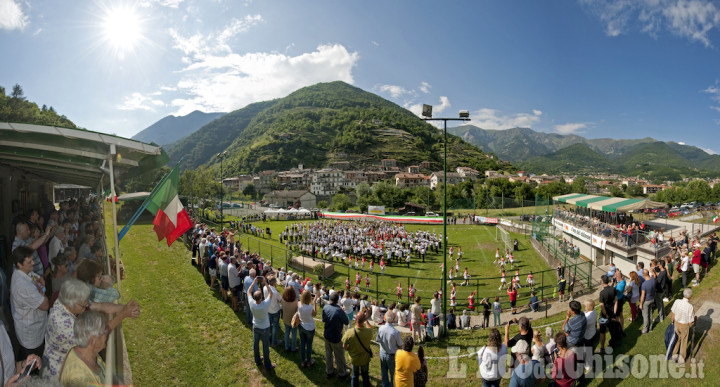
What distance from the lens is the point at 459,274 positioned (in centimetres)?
2123

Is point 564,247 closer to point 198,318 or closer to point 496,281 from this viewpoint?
point 496,281

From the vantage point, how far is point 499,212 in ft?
180

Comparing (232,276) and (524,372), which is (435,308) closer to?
(524,372)

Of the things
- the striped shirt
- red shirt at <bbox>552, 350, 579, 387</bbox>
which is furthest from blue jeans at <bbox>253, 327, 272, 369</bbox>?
the striped shirt

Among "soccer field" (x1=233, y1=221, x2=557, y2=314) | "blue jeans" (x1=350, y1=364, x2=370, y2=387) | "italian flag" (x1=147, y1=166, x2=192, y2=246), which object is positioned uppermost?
"italian flag" (x1=147, y1=166, x2=192, y2=246)

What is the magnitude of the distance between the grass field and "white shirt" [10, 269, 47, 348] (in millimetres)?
2307

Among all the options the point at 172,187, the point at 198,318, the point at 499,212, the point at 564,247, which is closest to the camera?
the point at 172,187

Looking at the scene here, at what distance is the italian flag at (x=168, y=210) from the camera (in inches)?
238

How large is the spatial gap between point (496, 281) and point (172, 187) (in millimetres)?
18430

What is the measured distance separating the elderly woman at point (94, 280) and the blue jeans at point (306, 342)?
9.96ft

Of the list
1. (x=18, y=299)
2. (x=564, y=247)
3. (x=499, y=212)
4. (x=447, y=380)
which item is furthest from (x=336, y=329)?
(x=499, y=212)

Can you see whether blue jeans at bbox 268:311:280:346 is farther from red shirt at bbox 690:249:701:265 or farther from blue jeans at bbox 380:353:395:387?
red shirt at bbox 690:249:701:265

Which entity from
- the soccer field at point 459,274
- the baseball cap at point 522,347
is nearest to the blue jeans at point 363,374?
the baseball cap at point 522,347

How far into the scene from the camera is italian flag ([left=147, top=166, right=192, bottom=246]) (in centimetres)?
605
